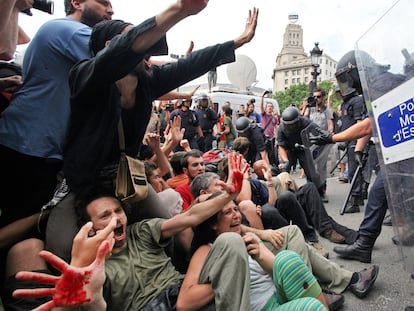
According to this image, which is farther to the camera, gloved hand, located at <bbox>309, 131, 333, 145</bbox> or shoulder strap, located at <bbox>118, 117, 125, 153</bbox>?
gloved hand, located at <bbox>309, 131, 333, 145</bbox>

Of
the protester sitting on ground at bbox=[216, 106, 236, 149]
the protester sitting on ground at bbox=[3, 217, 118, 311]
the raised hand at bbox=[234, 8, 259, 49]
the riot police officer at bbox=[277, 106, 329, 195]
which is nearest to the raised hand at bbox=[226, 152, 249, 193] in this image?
the raised hand at bbox=[234, 8, 259, 49]

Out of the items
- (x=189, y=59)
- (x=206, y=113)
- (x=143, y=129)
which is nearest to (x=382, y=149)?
(x=189, y=59)

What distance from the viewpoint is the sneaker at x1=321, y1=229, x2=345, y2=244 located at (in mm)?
3691

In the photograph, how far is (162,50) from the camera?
66.4 inches

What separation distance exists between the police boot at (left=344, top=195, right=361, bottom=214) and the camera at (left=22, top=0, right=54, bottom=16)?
13.7 feet

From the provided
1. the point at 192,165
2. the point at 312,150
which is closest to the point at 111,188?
the point at 192,165

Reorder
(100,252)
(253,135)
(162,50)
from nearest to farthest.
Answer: (100,252) < (162,50) < (253,135)


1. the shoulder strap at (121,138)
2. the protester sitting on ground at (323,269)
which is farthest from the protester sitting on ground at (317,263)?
the shoulder strap at (121,138)

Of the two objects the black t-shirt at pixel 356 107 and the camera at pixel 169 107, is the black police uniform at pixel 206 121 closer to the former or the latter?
the camera at pixel 169 107

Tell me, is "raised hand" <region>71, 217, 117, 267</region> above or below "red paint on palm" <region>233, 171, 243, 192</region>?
below

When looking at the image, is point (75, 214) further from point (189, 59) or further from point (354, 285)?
point (354, 285)

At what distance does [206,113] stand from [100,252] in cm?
754

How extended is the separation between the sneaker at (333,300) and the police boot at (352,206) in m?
2.51

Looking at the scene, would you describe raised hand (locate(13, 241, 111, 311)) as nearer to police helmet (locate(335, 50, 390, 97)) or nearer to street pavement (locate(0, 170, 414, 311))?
street pavement (locate(0, 170, 414, 311))
